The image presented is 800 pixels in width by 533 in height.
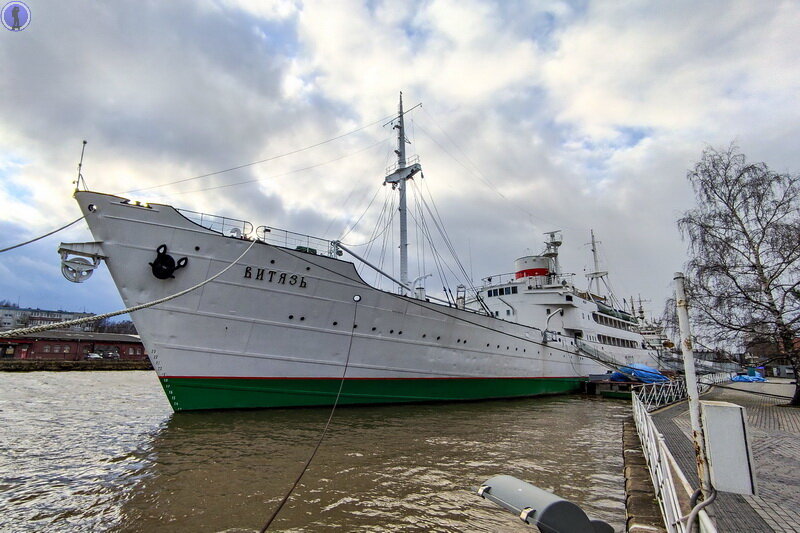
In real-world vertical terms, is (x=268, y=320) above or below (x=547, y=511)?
above

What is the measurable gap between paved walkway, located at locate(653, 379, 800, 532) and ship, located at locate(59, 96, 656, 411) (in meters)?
6.91

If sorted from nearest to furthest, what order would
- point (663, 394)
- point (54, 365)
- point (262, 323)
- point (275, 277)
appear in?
point (262, 323) → point (275, 277) → point (663, 394) → point (54, 365)

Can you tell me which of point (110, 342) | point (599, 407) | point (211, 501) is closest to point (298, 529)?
point (211, 501)

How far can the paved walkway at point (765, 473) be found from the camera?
3764 mm

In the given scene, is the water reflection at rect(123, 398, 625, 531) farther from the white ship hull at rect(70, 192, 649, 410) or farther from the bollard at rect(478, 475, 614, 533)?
the bollard at rect(478, 475, 614, 533)

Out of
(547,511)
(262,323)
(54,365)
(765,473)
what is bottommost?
(54,365)

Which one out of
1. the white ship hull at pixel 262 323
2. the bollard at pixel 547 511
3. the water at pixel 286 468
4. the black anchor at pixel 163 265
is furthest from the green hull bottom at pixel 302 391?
the bollard at pixel 547 511

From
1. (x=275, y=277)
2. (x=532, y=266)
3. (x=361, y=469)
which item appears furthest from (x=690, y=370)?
(x=532, y=266)

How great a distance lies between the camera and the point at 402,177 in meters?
15.1

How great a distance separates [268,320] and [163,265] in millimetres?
2938

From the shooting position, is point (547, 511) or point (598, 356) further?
point (598, 356)

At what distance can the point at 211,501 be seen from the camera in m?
5.08

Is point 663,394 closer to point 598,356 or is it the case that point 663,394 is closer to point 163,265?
point 598,356

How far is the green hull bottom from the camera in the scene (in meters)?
10.0
